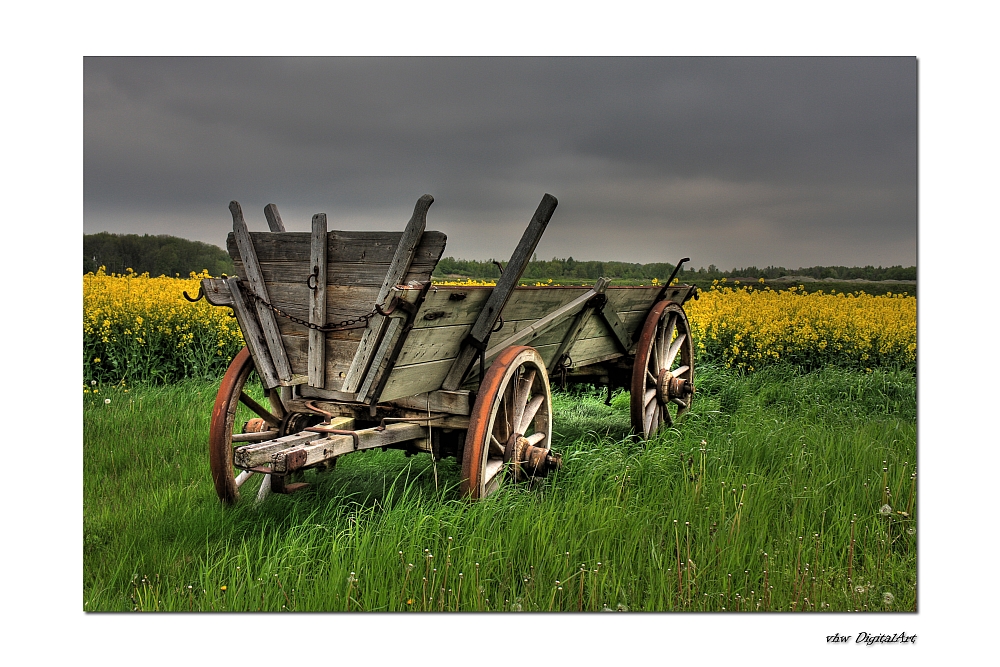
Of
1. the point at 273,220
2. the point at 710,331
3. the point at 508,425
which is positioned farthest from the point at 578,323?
the point at 710,331

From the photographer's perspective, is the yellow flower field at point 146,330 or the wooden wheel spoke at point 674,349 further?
the yellow flower field at point 146,330

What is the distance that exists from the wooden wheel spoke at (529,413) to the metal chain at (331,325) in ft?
3.40

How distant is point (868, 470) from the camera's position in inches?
158

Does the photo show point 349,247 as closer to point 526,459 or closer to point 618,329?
point 526,459

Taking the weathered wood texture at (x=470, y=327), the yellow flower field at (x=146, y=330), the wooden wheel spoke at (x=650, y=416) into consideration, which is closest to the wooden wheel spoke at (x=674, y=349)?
the wooden wheel spoke at (x=650, y=416)

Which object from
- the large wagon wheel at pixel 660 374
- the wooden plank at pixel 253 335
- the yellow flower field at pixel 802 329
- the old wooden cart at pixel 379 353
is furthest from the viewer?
the yellow flower field at pixel 802 329

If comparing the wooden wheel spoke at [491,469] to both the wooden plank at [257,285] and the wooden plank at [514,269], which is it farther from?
the wooden plank at [257,285]

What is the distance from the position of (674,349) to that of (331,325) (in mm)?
3215

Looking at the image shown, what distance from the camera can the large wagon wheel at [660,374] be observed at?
4.74 meters

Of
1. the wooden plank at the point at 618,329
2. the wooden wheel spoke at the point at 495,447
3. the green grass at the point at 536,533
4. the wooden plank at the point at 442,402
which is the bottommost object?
the green grass at the point at 536,533

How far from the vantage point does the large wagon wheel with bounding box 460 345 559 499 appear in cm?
308

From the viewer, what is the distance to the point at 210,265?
4.77 meters

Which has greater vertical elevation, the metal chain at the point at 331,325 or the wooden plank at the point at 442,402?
the metal chain at the point at 331,325
